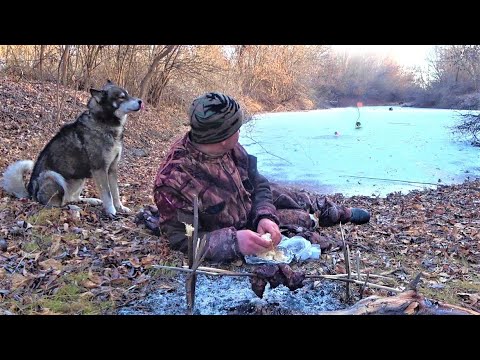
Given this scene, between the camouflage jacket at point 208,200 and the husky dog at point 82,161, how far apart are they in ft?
5.93

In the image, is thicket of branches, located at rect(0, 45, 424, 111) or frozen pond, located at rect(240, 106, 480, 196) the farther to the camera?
thicket of branches, located at rect(0, 45, 424, 111)

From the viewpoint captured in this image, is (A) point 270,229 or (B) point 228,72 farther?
(B) point 228,72

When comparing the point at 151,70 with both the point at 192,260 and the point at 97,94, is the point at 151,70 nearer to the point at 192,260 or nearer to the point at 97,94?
the point at 97,94

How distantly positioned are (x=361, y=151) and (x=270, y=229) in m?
7.72

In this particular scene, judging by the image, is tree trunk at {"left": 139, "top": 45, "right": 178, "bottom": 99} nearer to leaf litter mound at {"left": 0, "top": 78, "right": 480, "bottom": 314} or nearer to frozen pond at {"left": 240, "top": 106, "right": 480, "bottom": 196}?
frozen pond at {"left": 240, "top": 106, "right": 480, "bottom": 196}

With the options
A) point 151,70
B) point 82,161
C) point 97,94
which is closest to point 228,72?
point 151,70

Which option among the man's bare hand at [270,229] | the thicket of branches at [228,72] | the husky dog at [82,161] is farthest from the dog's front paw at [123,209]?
the thicket of branches at [228,72]

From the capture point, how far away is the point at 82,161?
15.5 feet

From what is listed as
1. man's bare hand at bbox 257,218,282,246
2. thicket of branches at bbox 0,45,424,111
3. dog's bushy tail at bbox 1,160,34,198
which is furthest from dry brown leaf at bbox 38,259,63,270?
thicket of branches at bbox 0,45,424,111

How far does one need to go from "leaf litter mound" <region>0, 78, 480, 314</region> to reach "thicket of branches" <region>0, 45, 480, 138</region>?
19.5ft

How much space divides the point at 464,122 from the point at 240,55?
614 cm

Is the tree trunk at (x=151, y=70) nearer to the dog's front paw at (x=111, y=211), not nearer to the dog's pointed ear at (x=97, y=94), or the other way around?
the dog's pointed ear at (x=97, y=94)

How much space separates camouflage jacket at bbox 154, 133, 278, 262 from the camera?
263 cm

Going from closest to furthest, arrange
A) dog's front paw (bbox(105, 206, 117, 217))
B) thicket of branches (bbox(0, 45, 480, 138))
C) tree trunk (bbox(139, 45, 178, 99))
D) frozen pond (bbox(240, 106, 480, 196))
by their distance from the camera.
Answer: dog's front paw (bbox(105, 206, 117, 217))
frozen pond (bbox(240, 106, 480, 196))
thicket of branches (bbox(0, 45, 480, 138))
tree trunk (bbox(139, 45, 178, 99))
